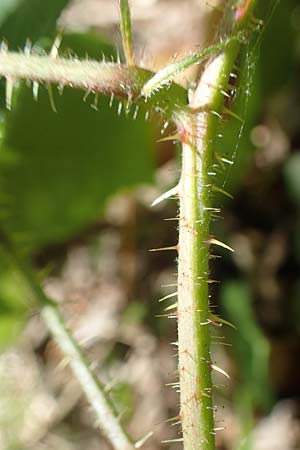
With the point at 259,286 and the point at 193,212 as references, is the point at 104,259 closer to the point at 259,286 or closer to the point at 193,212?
the point at 259,286

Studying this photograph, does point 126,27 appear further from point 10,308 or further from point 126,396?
point 126,396

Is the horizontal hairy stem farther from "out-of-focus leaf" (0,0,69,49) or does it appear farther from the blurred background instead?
the blurred background

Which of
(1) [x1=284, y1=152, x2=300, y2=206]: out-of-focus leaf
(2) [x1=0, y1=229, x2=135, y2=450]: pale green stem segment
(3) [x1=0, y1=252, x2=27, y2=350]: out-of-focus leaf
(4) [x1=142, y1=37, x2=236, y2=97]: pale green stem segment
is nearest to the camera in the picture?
(4) [x1=142, y1=37, x2=236, y2=97]: pale green stem segment

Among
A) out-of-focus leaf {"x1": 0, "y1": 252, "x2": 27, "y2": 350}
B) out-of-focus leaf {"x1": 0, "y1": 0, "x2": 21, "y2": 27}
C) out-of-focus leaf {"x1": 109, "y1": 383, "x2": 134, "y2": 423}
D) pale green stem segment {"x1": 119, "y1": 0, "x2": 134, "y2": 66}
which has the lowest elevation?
out-of-focus leaf {"x1": 109, "y1": 383, "x2": 134, "y2": 423}

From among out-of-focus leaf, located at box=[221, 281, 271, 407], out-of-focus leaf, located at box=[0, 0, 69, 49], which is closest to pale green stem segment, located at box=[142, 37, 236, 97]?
out-of-focus leaf, located at box=[0, 0, 69, 49]

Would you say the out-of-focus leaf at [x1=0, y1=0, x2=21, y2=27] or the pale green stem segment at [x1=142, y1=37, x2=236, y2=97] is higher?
the out-of-focus leaf at [x1=0, y1=0, x2=21, y2=27]
